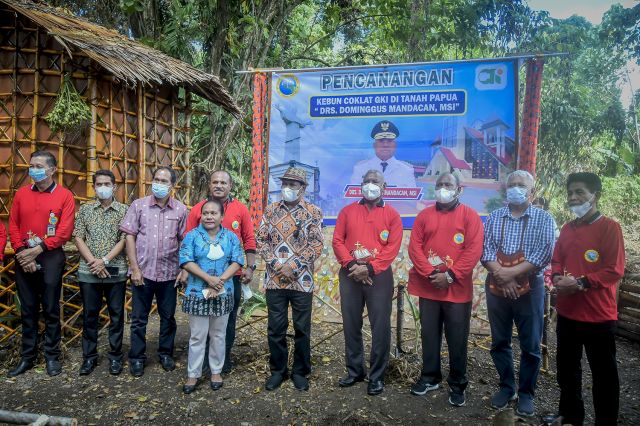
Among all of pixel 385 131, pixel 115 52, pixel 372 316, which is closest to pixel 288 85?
pixel 385 131

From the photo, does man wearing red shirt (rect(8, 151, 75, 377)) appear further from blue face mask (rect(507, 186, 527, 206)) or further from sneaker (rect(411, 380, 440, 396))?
blue face mask (rect(507, 186, 527, 206))

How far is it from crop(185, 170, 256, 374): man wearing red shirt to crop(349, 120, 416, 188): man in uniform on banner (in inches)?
71.2

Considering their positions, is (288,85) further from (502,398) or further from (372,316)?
(502,398)

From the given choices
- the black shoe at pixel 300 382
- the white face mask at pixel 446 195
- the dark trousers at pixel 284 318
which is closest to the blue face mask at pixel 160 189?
the dark trousers at pixel 284 318

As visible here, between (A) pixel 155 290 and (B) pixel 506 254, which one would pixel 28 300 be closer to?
(A) pixel 155 290

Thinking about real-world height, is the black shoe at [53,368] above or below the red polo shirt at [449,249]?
below

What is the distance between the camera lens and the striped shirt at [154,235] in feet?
14.3

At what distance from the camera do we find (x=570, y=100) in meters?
10.2

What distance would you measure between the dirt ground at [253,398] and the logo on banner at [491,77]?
297 cm

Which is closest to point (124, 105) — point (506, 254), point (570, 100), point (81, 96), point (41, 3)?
point (81, 96)

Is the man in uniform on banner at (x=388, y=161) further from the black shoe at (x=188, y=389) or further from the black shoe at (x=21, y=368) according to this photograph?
the black shoe at (x=21, y=368)

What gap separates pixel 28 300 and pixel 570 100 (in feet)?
34.3

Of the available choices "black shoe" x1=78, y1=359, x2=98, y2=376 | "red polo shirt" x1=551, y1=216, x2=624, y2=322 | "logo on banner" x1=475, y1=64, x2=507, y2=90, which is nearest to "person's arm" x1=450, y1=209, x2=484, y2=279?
"red polo shirt" x1=551, y1=216, x2=624, y2=322

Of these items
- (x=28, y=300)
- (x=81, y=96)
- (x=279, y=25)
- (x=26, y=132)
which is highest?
(x=279, y=25)
